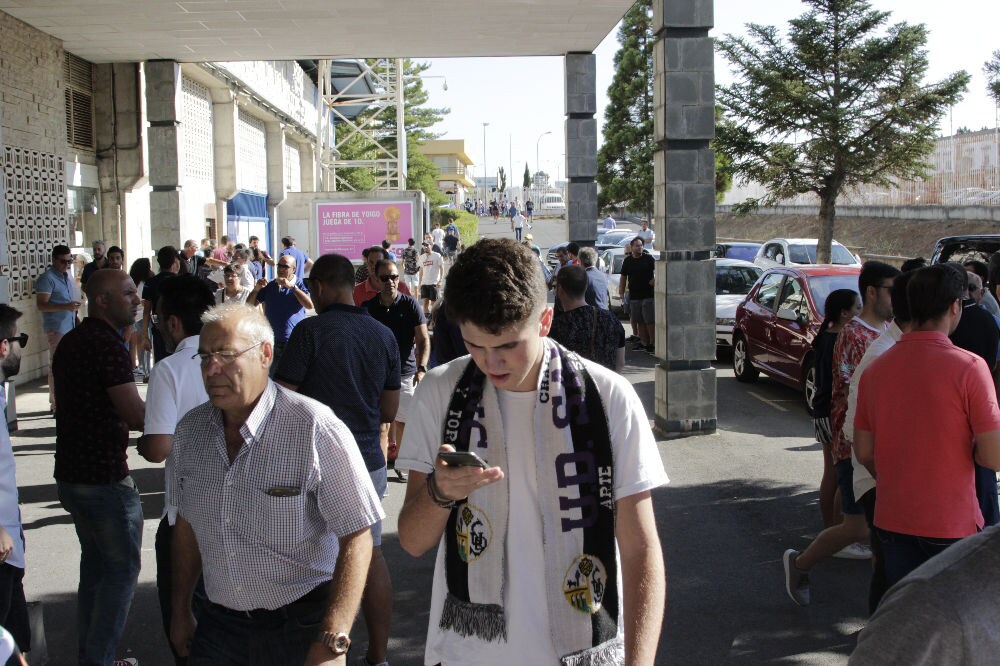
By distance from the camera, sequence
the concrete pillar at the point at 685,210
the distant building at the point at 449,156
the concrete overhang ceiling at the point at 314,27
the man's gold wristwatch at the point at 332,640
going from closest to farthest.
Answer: the man's gold wristwatch at the point at 332,640, the concrete pillar at the point at 685,210, the concrete overhang ceiling at the point at 314,27, the distant building at the point at 449,156

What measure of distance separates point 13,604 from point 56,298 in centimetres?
866

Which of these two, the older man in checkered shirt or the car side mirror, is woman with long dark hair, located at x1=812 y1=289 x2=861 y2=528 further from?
the car side mirror

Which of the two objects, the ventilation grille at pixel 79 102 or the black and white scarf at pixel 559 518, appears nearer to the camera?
the black and white scarf at pixel 559 518

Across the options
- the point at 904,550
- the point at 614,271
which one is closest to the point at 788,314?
the point at 904,550

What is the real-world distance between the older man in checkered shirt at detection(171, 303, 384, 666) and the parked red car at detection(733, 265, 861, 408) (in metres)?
8.68

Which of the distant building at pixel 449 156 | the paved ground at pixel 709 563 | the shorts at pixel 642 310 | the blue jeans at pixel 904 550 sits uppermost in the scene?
the distant building at pixel 449 156

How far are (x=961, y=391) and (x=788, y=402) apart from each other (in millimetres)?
8625

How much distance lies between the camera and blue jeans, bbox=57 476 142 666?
4.25 metres

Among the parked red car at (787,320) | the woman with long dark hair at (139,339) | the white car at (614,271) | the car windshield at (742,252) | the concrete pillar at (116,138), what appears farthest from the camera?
the car windshield at (742,252)

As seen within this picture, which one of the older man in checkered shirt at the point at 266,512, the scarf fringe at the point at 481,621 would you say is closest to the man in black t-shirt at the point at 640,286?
the older man in checkered shirt at the point at 266,512

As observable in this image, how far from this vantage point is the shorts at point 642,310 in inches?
635

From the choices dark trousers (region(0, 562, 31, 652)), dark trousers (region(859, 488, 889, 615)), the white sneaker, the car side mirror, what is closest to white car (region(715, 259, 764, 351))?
the car side mirror

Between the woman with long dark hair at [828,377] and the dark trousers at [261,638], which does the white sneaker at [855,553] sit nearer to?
the woman with long dark hair at [828,377]

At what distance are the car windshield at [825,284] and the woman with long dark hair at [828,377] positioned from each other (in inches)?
215
